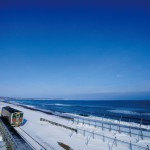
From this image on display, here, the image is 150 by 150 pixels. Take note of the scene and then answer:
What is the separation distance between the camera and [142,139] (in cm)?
2244

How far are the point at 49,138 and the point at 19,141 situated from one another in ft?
14.9

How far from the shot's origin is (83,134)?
26.3 meters

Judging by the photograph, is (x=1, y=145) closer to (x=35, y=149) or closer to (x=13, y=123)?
(x=35, y=149)

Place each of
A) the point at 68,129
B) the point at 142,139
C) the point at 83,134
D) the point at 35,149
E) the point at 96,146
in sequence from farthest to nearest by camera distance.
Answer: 1. the point at 68,129
2. the point at 83,134
3. the point at 142,139
4. the point at 96,146
5. the point at 35,149

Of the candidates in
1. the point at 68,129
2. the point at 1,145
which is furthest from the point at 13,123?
the point at 1,145

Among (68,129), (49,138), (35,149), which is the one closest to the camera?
(35,149)

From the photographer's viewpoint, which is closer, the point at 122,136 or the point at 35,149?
the point at 35,149

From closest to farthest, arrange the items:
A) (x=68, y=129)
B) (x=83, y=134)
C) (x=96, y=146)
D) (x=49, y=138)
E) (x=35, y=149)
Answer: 1. (x=35, y=149)
2. (x=96, y=146)
3. (x=49, y=138)
4. (x=83, y=134)
5. (x=68, y=129)

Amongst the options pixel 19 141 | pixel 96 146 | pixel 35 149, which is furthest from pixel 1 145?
pixel 96 146

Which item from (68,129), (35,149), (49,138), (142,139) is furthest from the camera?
(68,129)

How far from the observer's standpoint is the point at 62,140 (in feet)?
75.4

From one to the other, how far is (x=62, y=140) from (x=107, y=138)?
644 centimetres

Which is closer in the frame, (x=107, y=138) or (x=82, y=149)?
(x=82, y=149)

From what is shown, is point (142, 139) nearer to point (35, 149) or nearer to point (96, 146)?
point (96, 146)
